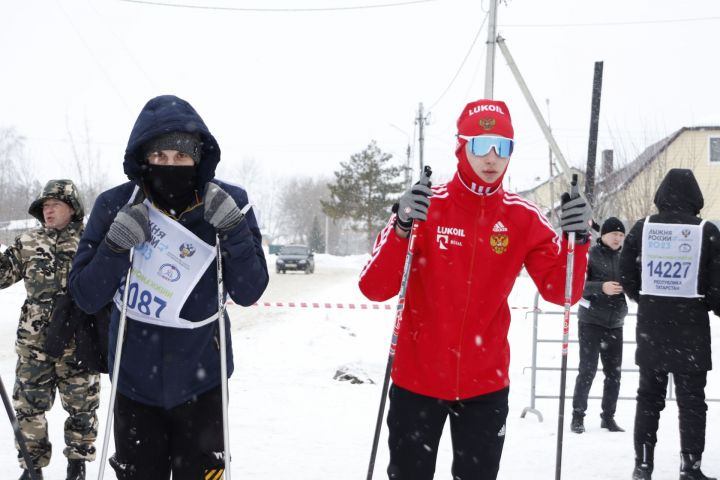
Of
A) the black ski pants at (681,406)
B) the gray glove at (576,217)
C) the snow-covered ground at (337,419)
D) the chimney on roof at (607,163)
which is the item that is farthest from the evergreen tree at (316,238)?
the gray glove at (576,217)

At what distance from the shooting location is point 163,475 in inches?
120

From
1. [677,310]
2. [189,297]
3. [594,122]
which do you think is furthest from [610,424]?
[594,122]

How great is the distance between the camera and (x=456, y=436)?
327 centimetres

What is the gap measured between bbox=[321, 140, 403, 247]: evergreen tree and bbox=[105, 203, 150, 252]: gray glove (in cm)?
6213

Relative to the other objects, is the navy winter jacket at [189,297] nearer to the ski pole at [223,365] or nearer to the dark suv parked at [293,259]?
the ski pole at [223,365]

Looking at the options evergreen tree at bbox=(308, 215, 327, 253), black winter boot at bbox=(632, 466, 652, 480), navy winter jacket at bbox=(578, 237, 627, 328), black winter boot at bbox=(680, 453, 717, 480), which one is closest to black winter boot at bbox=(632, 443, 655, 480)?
black winter boot at bbox=(632, 466, 652, 480)

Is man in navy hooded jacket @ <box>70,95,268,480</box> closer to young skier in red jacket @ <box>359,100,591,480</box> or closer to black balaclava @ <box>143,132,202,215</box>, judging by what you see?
black balaclava @ <box>143,132,202,215</box>

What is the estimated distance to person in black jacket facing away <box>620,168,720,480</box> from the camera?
5.00 metres

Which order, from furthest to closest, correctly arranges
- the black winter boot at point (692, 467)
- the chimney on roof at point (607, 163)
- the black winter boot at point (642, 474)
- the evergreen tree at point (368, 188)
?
the evergreen tree at point (368, 188), the chimney on roof at point (607, 163), the black winter boot at point (642, 474), the black winter boot at point (692, 467)

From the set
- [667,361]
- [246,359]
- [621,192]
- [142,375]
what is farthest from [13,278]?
[621,192]

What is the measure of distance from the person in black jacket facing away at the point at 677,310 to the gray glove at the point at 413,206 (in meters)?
2.68

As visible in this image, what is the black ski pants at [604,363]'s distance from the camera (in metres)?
6.94

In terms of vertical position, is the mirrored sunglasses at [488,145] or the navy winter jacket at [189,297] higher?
the mirrored sunglasses at [488,145]

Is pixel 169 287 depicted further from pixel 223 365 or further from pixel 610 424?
pixel 610 424
